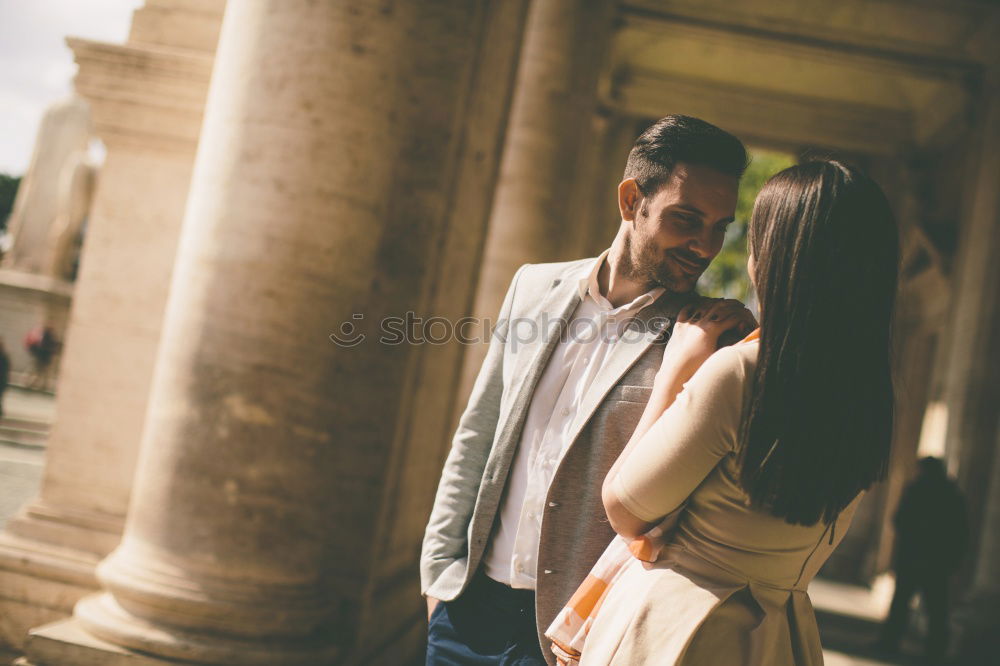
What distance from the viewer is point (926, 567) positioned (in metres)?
10.4

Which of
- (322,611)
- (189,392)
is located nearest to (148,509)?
(189,392)

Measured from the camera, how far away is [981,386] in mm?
A: 11539

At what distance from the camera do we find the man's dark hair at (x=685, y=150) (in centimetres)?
238

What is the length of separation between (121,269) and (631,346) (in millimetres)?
4492

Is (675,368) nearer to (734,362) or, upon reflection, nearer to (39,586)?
(734,362)

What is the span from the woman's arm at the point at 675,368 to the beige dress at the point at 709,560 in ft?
0.12

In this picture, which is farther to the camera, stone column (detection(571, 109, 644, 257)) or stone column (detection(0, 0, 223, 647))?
stone column (detection(571, 109, 644, 257))

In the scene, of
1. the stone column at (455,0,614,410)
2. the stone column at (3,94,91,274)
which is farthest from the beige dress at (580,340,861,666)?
the stone column at (3,94,91,274)

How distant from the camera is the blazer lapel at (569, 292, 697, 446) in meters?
2.39

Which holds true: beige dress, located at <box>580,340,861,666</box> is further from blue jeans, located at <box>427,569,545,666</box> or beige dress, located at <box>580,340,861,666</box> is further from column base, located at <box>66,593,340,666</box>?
column base, located at <box>66,593,340,666</box>

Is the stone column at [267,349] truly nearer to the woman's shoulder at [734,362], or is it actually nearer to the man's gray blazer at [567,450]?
the man's gray blazer at [567,450]

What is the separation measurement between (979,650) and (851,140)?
10.2m

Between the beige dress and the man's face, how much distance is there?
0.47 metres

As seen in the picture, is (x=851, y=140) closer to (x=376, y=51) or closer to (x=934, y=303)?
(x=934, y=303)
